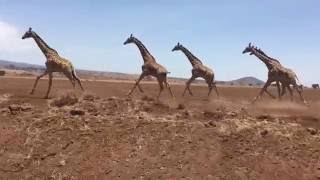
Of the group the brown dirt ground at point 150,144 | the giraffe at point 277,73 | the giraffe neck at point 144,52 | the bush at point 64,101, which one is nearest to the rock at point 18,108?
the brown dirt ground at point 150,144

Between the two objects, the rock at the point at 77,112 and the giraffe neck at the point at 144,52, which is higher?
the giraffe neck at the point at 144,52

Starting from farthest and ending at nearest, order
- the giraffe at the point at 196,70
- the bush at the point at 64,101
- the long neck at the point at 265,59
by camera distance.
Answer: the giraffe at the point at 196,70 < the long neck at the point at 265,59 < the bush at the point at 64,101

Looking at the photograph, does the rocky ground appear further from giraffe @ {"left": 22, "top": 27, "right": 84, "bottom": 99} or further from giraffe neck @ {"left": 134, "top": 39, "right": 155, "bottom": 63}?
giraffe neck @ {"left": 134, "top": 39, "right": 155, "bottom": 63}

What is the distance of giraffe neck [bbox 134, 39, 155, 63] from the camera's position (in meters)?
28.6

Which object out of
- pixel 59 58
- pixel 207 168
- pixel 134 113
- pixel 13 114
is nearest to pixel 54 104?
pixel 13 114

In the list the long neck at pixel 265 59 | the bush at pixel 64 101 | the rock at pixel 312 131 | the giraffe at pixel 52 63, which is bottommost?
the bush at pixel 64 101

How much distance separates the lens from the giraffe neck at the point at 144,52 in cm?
2864

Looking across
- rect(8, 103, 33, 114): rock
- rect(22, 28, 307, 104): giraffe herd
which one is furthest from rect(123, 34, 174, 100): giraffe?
rect(8, 103, 33, 114): rock

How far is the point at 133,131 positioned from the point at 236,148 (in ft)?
11.0

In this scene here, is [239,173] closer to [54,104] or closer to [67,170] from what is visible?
[67,170]

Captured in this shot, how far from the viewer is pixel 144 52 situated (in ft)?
95.3

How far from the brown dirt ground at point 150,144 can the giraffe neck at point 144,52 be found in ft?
25.3

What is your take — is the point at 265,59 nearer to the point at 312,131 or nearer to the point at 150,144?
the point at 312,131

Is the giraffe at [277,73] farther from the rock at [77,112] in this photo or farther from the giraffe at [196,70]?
the rock at [77,112]
